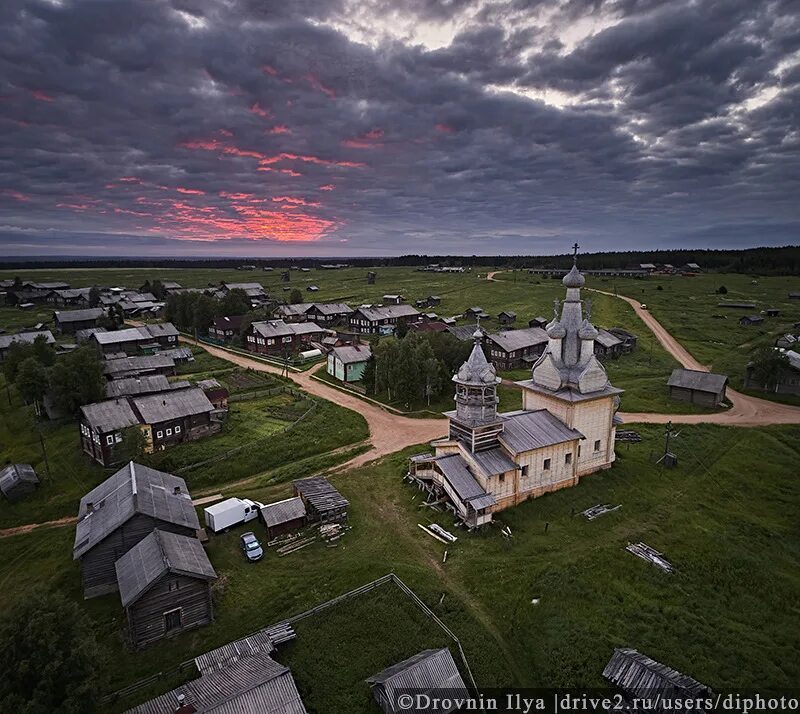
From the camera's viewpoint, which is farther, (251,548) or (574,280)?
(574,280)

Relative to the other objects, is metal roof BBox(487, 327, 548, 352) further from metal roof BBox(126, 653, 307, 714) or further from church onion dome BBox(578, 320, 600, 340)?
metal roof BBox(126, 653, 307, 714)

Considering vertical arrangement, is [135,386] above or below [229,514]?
above

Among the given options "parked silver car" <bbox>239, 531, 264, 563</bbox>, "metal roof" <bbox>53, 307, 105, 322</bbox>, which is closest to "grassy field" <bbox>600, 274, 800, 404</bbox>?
"parked silver car" <bbox>239, 531, 264, 563</bbox>

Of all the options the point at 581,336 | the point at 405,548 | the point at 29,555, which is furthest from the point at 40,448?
the point at 581,336

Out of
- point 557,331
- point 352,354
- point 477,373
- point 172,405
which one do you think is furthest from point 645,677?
point 352,354

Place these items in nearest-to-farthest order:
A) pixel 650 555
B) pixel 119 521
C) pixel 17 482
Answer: pixel 119 521, pixel 650 555, pixel 17 482

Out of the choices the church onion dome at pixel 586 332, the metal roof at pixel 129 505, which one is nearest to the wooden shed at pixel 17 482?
the metal roof at pixel 129 505

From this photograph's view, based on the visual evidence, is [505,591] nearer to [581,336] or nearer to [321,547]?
[321,547]

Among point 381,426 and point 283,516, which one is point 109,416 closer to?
point 283,516
